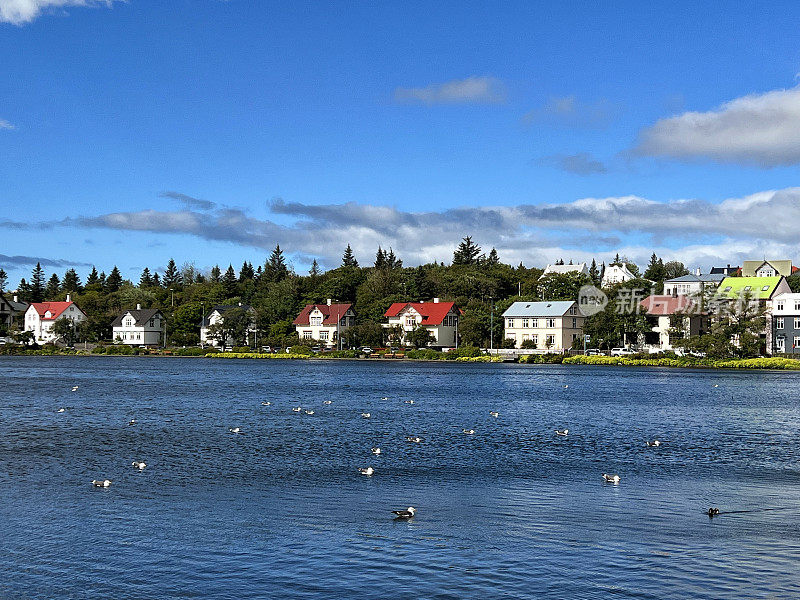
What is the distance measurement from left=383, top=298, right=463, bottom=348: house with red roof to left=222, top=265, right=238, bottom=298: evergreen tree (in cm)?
4133

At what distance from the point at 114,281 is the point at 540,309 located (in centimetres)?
9252

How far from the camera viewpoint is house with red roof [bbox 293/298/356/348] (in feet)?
379

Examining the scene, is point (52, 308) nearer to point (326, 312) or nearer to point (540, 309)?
point (326, 312)

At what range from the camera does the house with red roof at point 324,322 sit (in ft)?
379

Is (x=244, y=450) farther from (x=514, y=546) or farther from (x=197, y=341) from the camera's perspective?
(x=197, y=341)

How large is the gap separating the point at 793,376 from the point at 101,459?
62673 millimetres

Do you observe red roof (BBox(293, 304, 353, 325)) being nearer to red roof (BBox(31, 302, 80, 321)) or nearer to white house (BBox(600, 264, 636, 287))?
red roof (BBox(31, 302, 80, 321))

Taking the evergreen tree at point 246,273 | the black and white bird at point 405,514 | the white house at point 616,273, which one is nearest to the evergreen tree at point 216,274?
the evergreen tree at point 246,273

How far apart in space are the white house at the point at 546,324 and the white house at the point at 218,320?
38.8m

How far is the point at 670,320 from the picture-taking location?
9556 centimetres

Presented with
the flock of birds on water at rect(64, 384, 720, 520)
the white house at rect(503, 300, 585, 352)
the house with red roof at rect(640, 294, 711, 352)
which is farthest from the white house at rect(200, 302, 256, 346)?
the flock of birds on water at rect(64, 384, 720, 520)

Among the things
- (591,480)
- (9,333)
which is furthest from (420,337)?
(591,480)

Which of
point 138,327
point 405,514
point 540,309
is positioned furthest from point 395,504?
point 138,327

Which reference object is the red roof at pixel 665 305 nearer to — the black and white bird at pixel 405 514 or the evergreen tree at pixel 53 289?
the black and white bird at pixel 405 514
